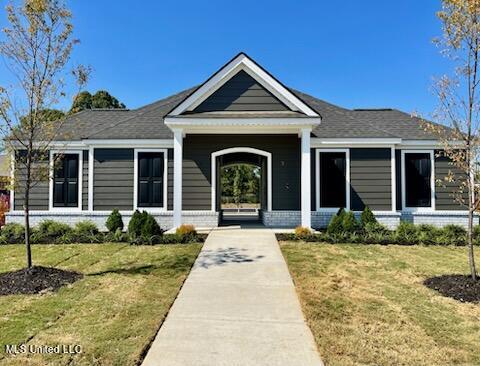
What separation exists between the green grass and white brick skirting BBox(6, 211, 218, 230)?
161 inches

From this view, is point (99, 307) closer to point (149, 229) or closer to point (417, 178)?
point (149, 229)

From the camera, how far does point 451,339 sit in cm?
392

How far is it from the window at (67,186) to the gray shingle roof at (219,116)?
1135mm

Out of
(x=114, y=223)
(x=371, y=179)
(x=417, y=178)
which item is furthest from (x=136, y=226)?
(x=417, y=178)

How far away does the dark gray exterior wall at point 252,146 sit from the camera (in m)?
12.6

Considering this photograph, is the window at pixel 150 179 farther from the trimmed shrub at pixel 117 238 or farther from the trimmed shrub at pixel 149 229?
the trimmed shrub at pixel 117 238

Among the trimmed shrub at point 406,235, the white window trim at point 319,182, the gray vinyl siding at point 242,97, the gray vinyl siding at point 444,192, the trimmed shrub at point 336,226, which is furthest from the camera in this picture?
the gray vinyl siding at point 444,192

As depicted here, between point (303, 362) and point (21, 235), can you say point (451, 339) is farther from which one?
→ point (21, 235)

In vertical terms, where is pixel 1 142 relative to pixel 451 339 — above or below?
above

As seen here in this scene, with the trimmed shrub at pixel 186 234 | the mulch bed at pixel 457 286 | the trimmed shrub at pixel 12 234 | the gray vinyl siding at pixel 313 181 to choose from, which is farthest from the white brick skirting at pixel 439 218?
the trimmed shrub at pixel 12 234

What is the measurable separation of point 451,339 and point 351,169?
30.3ft

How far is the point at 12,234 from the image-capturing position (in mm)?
10461

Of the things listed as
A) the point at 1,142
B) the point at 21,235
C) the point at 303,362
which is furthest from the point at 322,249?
the point at 21,235

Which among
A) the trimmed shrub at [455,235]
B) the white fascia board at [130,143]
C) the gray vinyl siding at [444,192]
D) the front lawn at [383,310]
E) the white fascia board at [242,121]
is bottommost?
the front lawn at [383,310]
